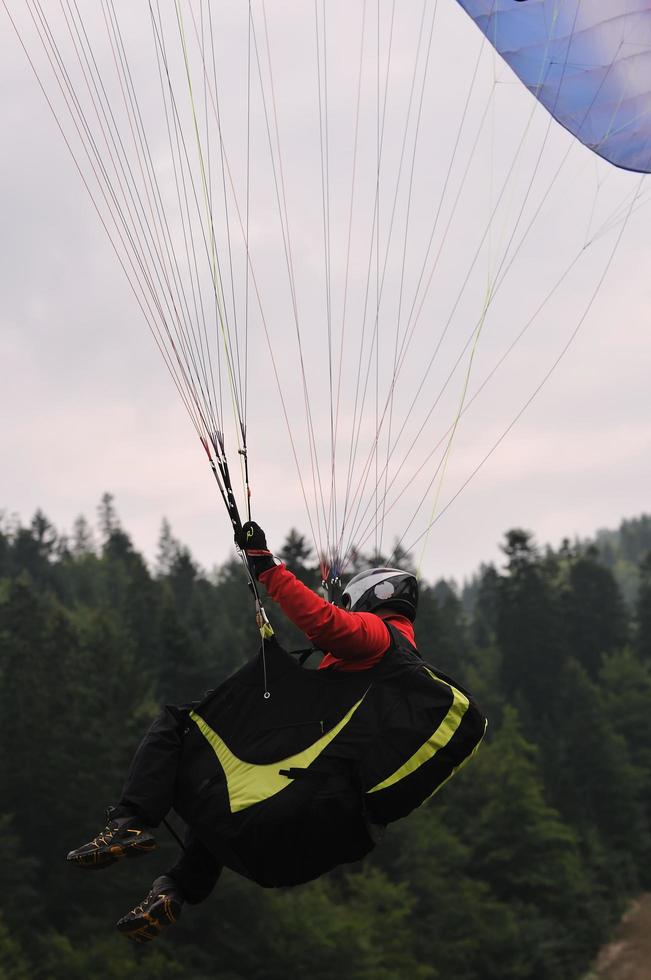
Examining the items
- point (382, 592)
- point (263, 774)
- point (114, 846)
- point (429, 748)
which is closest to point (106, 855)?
point (114, 846)

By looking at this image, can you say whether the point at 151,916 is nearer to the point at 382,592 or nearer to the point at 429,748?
the point at 429,748

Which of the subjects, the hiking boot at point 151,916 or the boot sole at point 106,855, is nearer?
the boot sole at point 106,855

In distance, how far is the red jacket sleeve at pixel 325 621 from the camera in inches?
235

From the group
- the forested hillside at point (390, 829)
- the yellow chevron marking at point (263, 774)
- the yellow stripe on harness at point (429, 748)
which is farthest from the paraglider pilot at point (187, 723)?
the forested hillside at point (390, 829)

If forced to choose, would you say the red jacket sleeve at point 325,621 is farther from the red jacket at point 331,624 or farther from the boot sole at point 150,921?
the boot sole at point 150,921

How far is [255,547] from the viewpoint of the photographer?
20.5ft

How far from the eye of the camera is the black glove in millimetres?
6168

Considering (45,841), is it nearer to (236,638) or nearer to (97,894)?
(97,894)

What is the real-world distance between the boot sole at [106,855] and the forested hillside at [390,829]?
2457 centimetres

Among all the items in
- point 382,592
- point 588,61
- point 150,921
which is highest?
point 588,61

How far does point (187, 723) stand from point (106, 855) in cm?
89

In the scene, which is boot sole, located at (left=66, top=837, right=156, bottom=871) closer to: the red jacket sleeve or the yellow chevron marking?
the yellow chevron marking

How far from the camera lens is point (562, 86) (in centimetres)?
931

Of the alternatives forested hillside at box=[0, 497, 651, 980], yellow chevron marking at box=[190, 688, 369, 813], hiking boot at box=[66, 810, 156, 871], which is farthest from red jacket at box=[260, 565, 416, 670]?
forested hillside at box=[0, 497, 651, 980]
